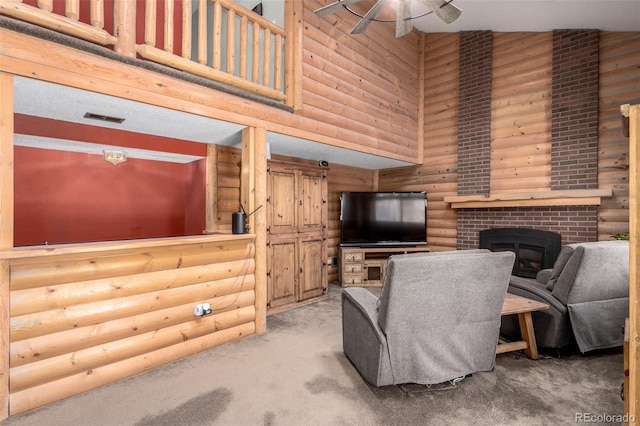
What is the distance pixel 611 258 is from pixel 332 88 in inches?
125

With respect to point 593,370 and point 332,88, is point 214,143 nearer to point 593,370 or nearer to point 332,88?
point 332,88

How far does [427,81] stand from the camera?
18.6ft

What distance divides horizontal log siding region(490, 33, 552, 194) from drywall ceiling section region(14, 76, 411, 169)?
2496 millimetres

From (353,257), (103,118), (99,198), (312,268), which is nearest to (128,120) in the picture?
(103,118)

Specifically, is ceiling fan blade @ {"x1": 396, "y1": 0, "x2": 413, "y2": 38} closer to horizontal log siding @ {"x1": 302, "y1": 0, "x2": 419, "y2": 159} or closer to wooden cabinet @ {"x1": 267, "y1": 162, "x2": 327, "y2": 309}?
horizontal log siding @ {"x1": 302, "y1": 0, "x2": 419, "y2": 159}

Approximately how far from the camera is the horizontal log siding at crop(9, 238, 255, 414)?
197cm

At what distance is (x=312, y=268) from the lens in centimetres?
464

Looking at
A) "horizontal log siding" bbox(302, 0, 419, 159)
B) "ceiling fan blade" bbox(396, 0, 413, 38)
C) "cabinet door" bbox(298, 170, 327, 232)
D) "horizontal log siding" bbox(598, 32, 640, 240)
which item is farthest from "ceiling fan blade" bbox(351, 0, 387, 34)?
"horizontal log siding" bbox(598, 32, 640, 240)

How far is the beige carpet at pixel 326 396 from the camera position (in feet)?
6.15

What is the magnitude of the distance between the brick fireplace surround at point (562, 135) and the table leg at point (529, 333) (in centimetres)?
249

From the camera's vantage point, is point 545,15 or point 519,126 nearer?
point 545,15

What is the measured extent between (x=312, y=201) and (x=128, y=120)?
2519 mm

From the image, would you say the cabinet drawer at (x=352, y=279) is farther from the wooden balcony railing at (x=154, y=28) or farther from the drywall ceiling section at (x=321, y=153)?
the wooden balcony railing at (x=154, y=28)

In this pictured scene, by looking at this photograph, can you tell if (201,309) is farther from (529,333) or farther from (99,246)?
(529,333)
